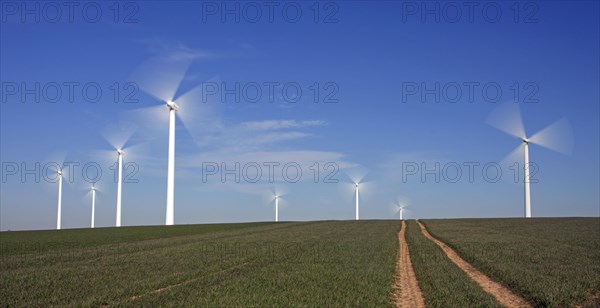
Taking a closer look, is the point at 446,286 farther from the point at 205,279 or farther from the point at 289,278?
the point at 205,279

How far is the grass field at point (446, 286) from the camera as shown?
20.4 metres

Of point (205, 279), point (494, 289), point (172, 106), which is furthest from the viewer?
point (172, 106)

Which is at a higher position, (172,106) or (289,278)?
(172,106)

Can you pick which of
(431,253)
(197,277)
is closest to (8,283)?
(197,277)

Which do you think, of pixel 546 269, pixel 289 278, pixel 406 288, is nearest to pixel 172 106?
pixel 289 278

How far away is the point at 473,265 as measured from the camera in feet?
109

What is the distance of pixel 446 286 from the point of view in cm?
2377

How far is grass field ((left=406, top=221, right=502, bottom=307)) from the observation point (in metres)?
20.4

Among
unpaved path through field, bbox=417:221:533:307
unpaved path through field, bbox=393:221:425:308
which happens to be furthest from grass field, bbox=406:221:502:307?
unpaved path through field, bbox=417:221:533:307

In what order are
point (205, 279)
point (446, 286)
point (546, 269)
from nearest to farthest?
point (446, 286) < point (205, 279) < point (546, 269)

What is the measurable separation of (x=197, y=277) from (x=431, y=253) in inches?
782

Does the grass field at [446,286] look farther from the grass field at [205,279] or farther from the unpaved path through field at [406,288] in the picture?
the grass field at [205,279]

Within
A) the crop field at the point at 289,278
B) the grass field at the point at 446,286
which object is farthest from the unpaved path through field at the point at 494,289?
the grass field at the point at 446,286

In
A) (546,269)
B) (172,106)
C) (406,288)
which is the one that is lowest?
(406,288)
